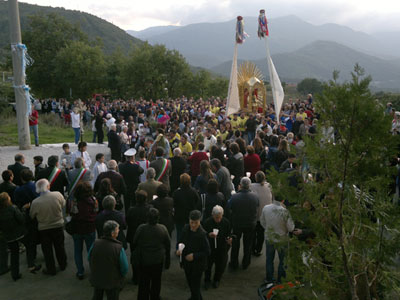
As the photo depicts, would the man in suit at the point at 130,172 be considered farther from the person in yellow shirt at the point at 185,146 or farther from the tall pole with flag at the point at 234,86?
the tall pole with flag at the point at 234,86

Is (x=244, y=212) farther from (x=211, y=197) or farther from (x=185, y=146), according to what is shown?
(x=185, y=146)

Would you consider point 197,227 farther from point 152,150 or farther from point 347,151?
point 152,150

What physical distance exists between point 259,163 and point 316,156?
6.11 meters

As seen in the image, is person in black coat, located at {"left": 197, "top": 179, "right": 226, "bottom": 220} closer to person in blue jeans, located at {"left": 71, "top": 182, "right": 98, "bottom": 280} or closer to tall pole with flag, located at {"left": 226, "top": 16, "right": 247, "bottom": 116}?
person in blue jeans, located at {"left": 71, "top": 182, "right": 98, "bottom": 280}

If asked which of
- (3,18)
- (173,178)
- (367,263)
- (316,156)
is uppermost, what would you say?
(3,18)

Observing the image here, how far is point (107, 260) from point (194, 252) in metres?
1.21

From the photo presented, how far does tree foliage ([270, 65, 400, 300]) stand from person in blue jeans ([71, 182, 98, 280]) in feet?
12.5

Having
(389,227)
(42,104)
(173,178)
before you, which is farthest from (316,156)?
(42,104)

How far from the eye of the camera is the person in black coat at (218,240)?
547cm

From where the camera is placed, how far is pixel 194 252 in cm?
504

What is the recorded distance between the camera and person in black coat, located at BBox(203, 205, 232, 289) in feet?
17.9

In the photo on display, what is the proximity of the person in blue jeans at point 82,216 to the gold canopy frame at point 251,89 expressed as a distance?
1462cm

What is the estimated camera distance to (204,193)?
23.3 feet

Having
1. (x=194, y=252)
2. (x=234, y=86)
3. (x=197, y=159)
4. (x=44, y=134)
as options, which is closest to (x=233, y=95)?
(x=234, y=86)
